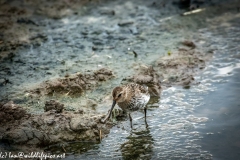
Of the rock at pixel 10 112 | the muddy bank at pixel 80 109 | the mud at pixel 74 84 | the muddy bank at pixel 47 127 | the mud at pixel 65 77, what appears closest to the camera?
the muddy bank at pixel 47 127

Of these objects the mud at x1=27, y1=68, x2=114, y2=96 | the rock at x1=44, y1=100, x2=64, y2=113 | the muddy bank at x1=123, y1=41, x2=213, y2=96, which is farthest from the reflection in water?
the mud at x1=27, y1=68, x2=114, y2=96

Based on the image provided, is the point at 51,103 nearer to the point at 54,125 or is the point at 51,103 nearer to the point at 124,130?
the point at 54,125

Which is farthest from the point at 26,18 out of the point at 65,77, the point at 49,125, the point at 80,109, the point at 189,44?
the point at 49,125

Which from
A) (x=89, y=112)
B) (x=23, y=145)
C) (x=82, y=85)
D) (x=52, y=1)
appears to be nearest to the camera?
(x=23, y=145)

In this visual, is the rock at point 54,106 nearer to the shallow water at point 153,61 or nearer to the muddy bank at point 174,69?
the shallow water at point 153,61

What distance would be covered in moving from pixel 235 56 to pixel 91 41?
12.7 ft

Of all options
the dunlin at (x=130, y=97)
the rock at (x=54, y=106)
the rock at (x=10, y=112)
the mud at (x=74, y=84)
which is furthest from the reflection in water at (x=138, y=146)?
the rock at (x=10, y=112)

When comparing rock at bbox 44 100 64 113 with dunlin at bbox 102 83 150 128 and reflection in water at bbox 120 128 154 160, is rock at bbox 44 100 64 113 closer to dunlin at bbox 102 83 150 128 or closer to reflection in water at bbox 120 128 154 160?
dunlin at bbox 102 83 150 128

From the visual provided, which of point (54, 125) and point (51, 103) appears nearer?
point (54, 125)

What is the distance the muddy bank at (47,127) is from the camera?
7.33 m

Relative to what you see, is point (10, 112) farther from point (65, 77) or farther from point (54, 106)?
point (65, 77)

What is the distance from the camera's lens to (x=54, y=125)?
7.70m

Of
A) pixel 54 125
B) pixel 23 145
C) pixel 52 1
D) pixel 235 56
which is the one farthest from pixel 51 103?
pixel 52 1

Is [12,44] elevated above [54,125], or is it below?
above
